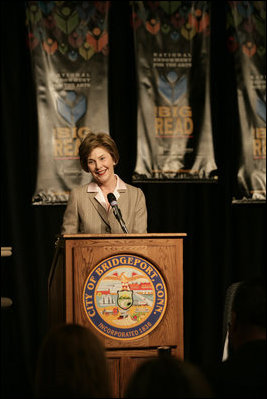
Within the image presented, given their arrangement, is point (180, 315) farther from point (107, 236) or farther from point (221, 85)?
point (221, 85)

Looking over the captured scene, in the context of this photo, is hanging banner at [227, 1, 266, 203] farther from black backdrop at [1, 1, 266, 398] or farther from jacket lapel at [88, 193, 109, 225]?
jacket lapel at [88, 193, 109, 225]

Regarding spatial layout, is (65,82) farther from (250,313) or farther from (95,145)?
(250,313)

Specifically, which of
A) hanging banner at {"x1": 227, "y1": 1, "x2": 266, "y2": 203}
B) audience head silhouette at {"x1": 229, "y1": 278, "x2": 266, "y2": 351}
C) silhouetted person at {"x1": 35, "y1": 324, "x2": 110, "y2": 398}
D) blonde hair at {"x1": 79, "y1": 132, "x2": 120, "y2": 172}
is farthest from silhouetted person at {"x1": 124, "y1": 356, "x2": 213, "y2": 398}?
hanging banner at {"x1": 227, "y1": 1, "x2": 266, "y2": 203}

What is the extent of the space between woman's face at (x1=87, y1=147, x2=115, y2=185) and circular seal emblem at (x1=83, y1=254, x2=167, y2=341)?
3.02 feet

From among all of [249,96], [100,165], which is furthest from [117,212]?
[249,96]

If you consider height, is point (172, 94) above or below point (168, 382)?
above

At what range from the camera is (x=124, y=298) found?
9.67 feet

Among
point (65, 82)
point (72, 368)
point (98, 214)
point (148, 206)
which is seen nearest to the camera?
point (72, 368)

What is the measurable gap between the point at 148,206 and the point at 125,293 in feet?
7.60

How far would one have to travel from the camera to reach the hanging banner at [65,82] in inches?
198

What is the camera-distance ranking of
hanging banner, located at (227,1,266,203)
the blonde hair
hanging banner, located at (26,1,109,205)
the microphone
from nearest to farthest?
the microphone
the blonde hair
hanging banner, located at (26,1,109,205)
hanging banner, located at (227,1,266,203)

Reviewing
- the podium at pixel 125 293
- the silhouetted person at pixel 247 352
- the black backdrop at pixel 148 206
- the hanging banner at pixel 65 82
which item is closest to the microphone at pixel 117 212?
the podium at pixel 125 293

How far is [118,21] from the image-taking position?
17.4 ft

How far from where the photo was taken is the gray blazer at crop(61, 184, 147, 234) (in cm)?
370
